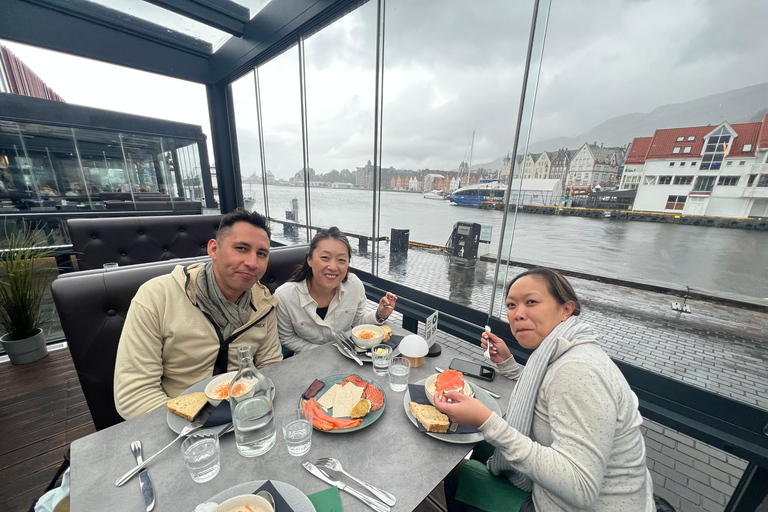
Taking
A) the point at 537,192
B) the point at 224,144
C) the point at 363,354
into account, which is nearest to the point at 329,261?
the point at 363,354

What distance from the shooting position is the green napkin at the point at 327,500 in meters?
0.62

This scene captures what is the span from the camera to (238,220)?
129cm

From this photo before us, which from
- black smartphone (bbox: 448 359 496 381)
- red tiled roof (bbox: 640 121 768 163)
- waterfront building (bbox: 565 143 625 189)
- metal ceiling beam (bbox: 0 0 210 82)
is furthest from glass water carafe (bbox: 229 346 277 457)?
metal ceiling beam (bbox: 0 0 210 82)

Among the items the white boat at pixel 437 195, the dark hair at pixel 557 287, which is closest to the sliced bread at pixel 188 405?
the dark hair at pixel 557 287

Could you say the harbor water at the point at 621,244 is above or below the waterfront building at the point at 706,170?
below

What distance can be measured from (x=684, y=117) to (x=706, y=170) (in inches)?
10.2

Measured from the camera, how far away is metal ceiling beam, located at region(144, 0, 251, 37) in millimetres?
2488

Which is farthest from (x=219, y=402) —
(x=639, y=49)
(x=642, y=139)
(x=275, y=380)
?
(x=639, y=49)

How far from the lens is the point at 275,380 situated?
1088mm

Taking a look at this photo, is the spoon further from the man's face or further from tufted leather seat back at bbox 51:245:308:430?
tufted leather seat back at bbox 51:245:308:430

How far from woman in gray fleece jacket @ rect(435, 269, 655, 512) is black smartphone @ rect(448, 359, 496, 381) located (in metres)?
0.22

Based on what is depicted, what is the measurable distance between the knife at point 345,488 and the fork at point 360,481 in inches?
0.4

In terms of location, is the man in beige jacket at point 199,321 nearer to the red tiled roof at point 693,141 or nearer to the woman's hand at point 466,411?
the woman's hand at point 466,411

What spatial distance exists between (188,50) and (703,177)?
5595 mm
